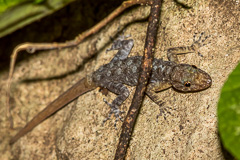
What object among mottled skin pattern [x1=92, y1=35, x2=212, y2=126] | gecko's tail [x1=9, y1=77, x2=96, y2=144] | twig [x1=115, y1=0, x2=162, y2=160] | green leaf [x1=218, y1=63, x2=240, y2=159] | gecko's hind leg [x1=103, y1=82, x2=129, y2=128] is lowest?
gecko's tail [x1=9, y1=77, x2=96, y2=144]

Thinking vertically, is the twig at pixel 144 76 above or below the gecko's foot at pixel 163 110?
above

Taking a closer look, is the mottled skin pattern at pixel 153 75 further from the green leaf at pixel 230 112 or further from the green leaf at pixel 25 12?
the green leaf at pixel 230 112

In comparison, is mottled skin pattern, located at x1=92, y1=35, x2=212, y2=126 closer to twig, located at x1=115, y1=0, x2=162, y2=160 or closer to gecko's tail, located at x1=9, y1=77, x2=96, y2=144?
gecko's tail, located at x1=9, y1=77, x2=96, y2=144

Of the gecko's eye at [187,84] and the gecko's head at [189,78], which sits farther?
the gecko's eye at [187,84]

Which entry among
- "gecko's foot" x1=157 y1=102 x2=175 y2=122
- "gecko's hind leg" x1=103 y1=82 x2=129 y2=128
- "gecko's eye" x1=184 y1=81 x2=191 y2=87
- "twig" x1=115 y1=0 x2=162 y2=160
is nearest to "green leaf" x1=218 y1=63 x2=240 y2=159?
"twig" x1=115 y1=0 x2=162 y2=160

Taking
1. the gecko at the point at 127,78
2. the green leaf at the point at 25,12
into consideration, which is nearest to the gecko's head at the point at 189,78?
the gecko at the point at 127,78

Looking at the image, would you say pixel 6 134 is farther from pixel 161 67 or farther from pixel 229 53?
pixel 229 53

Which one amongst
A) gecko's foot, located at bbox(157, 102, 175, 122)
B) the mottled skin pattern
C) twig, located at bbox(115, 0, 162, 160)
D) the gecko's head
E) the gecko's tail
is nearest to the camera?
twig, located at bbox(115, 0, 162, 160)
